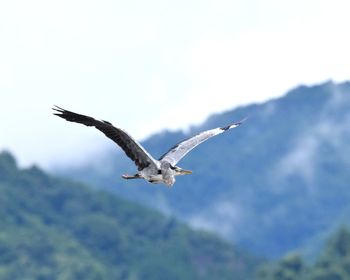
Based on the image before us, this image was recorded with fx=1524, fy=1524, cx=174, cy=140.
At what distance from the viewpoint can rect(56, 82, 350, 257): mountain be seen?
446 ft

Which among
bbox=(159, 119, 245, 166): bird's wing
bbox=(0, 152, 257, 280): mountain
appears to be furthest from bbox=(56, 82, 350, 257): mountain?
bbox=(159, 119, 245, 166): bird's wing

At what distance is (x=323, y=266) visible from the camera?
9994cm

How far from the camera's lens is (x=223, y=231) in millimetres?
134750

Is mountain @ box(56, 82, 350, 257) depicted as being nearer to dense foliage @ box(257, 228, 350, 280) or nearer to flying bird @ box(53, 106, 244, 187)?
dense foliage @ box(257, 228, 350, 280)

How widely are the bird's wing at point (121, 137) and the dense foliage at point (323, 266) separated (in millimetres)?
72274

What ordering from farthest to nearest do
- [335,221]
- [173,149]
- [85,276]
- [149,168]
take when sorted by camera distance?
[335,221]
[85,276]
[173,149]
[149,168]

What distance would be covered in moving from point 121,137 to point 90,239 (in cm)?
8231

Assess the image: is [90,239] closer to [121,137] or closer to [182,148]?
[182,148]

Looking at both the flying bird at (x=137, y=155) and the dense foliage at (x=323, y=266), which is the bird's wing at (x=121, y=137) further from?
the dense foliage at (x=323, y=266)

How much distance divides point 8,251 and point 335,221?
35.9m

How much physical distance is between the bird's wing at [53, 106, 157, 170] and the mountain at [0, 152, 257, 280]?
73.3m

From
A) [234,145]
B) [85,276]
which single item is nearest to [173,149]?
[85,276]

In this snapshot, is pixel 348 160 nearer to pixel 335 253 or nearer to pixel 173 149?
pixel 335 253

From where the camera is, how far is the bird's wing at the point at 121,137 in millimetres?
26797
